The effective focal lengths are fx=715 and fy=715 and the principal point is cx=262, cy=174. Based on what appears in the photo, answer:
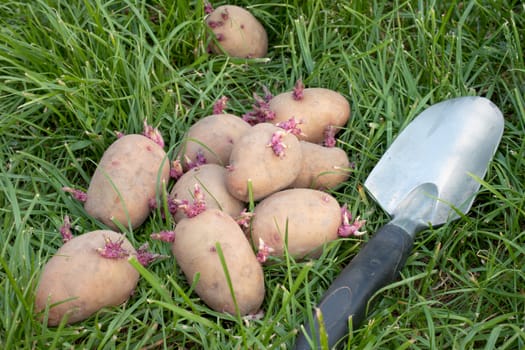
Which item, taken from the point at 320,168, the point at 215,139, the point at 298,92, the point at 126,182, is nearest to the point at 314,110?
the point at 298,92

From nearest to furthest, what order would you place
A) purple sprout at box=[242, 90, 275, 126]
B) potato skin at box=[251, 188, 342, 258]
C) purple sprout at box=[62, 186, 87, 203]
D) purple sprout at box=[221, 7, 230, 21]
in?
potato skin at box=[251, 188, 342, 258], purple sprout at box=[62, 186, 87, 203], purple sprout at box=[242, 90, 275, 126], purple sprout at box=[221, 7, 230, 21]

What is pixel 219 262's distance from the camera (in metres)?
1.60

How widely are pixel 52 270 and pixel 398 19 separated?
1.31m

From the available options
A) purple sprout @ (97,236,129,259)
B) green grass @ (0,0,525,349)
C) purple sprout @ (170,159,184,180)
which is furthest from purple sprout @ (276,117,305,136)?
purple sprout @ (97,236,129,259)

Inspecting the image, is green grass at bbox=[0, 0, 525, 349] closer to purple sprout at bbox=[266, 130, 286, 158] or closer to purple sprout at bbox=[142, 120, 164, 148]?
purple sprout at bbox=[142, 120, 164, 148]

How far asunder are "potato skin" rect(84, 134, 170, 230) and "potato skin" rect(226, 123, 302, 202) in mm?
215

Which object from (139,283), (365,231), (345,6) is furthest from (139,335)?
(345,6)

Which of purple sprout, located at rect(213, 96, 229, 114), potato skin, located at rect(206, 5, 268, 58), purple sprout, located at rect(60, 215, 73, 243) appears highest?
potato skin, located at rect(206, 5, 268, 58)

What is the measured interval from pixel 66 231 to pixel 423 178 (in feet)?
2.99

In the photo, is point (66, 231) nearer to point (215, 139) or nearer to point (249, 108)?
point (215, 139)

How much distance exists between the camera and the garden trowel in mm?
1610

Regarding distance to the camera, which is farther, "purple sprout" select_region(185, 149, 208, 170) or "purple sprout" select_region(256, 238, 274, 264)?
"purple sprout" select_region(185, 149, 208, 170)

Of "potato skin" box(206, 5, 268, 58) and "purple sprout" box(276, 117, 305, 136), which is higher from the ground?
"potato skin" box(206, 5, 268, 58)

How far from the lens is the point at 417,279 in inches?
69.1
